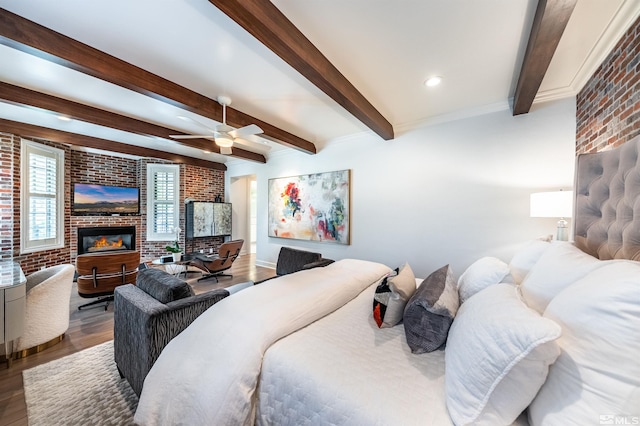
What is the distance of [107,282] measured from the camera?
3125mm

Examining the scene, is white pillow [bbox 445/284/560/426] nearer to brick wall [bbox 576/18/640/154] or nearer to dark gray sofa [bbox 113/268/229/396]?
dark gray sofa [bbox 113/268/229/396]

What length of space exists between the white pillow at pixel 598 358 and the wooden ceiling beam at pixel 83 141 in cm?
620

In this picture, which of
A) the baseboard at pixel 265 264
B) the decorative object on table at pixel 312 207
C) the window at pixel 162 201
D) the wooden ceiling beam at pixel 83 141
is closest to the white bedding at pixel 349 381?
the decorative object on table at pixel 312 207

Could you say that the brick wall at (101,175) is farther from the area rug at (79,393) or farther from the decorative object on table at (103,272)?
the area rug at (79,393)

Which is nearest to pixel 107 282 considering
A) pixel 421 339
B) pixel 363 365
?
pixel 363 365

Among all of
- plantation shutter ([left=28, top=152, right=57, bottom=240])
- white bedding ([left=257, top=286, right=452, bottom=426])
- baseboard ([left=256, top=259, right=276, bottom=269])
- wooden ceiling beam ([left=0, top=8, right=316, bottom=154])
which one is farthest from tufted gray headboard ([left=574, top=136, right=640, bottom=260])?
plantation shutter ([left=28, top=152, right=57, bottom=240])

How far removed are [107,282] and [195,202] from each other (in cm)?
311

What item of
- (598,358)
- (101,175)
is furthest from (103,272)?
(598,358)

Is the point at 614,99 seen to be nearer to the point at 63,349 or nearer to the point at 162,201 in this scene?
the point at 63,349

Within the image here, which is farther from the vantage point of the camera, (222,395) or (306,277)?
(306,277)

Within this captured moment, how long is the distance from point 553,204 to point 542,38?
1.41 meters

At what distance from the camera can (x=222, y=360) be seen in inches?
45.2

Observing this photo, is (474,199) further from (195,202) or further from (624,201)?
(195,202)

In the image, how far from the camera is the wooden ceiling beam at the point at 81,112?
258 cm
